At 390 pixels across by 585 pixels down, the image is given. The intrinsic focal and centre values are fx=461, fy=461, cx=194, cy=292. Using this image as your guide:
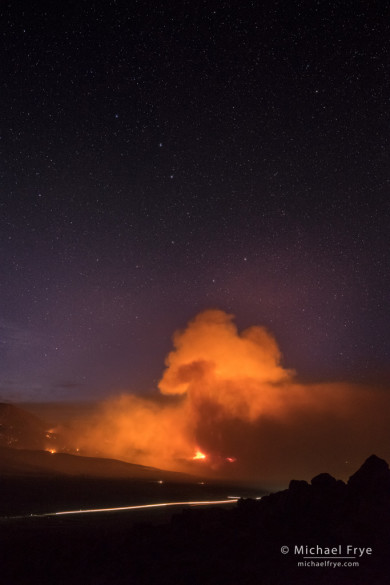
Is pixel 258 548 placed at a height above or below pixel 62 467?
above

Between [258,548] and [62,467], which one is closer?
→ [258,548]

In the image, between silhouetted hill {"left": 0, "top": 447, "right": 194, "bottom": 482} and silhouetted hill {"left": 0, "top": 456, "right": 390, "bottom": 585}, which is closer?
silhouetted hill {"left": 0, "top": 456, "right": 390, "bottom": 585}

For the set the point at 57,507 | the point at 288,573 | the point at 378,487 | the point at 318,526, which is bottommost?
the point at 57,507

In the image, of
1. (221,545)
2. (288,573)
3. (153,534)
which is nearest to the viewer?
(288,573)

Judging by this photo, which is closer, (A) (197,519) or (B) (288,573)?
(B) (288,573)

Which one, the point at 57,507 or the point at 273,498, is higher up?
the point at 273,498

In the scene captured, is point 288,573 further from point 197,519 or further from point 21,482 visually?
point 21,482

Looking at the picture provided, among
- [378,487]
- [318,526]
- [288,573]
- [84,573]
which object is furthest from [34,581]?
[378,487]

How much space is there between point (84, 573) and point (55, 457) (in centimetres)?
19463

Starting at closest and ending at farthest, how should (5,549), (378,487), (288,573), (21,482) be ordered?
(288,573)
(378,487)
(5,549)
(21,482)

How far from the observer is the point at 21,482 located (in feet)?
378

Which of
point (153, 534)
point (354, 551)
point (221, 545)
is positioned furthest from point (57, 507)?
point (354, 551)

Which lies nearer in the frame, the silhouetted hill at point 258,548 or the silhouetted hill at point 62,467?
the silhouetted hill at point 258,548

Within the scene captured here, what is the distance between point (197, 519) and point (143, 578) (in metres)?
5.94
